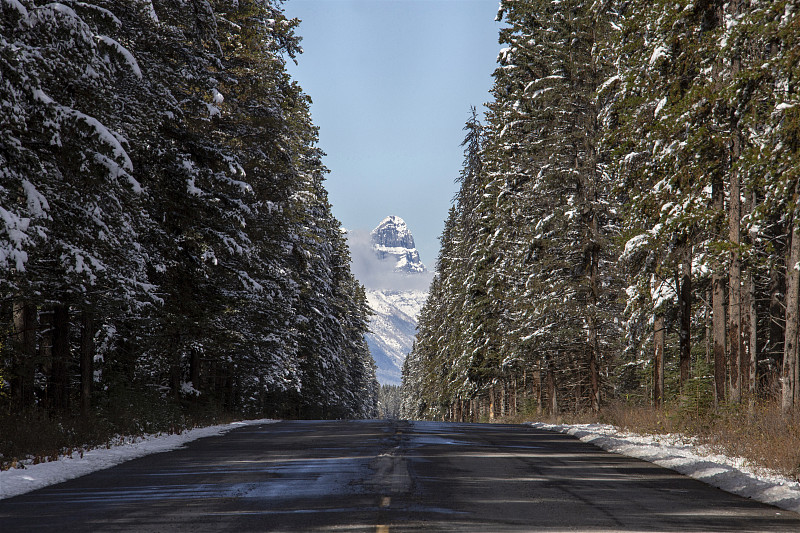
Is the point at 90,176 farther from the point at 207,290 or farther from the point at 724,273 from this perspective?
the point at 724,273

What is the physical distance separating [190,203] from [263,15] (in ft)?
27.2

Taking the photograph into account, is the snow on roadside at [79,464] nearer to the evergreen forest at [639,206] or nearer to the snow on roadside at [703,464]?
the snow on roadside at [703,464]

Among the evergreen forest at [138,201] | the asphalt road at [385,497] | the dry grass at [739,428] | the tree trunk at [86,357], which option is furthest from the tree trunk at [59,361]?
the dry grass at [739,428]

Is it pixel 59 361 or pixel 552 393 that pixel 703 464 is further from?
pixel 552 393

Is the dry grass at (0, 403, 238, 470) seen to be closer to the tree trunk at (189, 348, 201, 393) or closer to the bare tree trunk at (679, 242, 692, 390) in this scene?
the tree trunk at (189, 348, 201, 393)

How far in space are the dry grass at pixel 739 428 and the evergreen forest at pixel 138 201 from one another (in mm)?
11470

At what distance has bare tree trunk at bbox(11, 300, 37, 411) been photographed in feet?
49.3

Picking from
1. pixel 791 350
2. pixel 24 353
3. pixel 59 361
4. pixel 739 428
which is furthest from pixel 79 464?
pixel 791 350

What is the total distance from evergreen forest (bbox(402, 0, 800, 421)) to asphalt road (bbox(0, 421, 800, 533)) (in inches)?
201

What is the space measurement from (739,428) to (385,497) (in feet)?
27.3

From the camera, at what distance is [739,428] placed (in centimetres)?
1420

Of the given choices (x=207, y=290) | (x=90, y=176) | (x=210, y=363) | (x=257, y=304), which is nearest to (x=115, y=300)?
(x=90, y=176)

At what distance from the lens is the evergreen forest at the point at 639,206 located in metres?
14.2

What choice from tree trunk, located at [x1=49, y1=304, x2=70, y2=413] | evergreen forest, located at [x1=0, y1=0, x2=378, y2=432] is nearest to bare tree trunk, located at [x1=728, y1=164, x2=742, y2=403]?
evergreen forest, located at [x1=0, y1=0, x2=378, y2=432]
